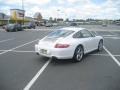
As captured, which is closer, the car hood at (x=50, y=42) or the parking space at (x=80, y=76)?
the parking space at (x=80, y=76)

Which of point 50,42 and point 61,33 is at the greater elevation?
point 61,33

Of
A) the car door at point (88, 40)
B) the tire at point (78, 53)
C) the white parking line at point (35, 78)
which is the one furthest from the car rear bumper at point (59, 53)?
the car door at point (88, 40)

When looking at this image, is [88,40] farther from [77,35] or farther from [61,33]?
[61,33]

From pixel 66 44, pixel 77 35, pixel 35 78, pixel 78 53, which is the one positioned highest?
pixel 77 35

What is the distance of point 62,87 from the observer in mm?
5184

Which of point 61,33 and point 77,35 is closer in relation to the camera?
point 77,35

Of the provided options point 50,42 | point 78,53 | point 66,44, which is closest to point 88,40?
point 78,53

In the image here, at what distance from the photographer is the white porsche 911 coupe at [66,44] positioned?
7.63 meters

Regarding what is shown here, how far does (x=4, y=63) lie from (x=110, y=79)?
14.6ft

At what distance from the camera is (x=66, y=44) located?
7.69 meters

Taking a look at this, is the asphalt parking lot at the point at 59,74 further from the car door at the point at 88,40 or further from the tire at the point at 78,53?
the car door at the point at 88,40

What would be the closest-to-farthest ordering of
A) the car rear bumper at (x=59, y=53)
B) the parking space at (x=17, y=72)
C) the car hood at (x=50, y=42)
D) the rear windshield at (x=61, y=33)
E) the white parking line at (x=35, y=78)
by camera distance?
the white parking line at (x=35, y=78), the parking space at (x=17, y=72), the car rear bumper at (x=59, y=53), the car hood at (x=50, y=42), the rear windshield at (x=61, y=33)

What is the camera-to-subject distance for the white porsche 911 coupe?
7.63 metres

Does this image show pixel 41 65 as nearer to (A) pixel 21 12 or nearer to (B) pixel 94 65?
(B) pixel 94 65
